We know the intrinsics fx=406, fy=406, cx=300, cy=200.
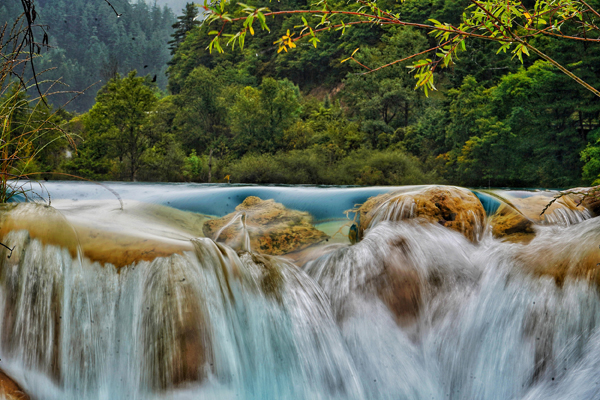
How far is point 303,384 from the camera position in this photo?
9.91ft

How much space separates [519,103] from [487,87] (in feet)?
10.0

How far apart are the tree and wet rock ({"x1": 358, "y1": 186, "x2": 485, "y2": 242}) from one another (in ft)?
47.8

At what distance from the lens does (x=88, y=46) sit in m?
29.9

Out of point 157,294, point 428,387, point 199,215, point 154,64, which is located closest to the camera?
point 157,294

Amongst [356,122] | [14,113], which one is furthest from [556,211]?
[356,122]

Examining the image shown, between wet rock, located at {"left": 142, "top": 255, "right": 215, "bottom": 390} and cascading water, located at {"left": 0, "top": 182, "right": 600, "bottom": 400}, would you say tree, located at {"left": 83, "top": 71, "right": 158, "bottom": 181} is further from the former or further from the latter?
wet rock, located at {"left": 142, "top": 255, "right": 215, "bottom": 390}

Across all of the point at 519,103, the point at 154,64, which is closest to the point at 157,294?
the point at 519,103

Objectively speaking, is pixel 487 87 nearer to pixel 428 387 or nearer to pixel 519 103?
pixel 519 103

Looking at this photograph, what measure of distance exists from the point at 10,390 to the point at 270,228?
10.2 feet

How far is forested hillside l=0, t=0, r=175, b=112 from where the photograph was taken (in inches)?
1110

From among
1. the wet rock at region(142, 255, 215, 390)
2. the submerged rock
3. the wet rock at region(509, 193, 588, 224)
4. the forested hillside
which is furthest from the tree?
the wet rock at region(509, 193, 588, 224)

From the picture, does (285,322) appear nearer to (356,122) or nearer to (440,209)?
(440,209)

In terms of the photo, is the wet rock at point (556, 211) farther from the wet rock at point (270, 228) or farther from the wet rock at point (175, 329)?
the wet rock at point (175, 329)

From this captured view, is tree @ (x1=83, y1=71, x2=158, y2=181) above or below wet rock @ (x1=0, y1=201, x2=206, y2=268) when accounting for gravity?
above
